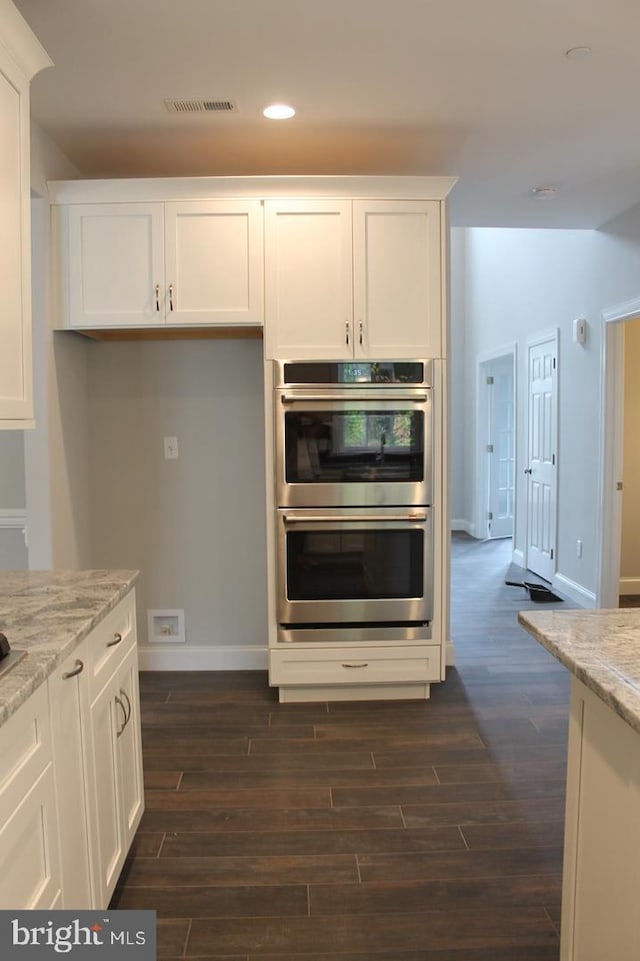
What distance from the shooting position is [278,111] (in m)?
2.71

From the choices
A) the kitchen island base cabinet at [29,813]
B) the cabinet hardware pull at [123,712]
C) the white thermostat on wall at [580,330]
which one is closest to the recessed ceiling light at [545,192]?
the white thermostat on wall at [580,330]

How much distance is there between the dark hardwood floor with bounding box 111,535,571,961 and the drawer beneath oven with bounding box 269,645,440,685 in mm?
151

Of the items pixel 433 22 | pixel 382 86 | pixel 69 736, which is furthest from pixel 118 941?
pixel 382 86

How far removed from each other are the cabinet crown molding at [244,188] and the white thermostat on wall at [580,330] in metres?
2.18

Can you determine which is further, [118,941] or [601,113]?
[601,113]

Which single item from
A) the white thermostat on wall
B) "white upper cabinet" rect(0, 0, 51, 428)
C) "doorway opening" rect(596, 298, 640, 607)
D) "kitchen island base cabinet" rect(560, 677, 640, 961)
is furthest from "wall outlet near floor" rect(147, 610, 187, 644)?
the white thermostat on wall

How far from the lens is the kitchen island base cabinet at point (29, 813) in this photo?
115 cm

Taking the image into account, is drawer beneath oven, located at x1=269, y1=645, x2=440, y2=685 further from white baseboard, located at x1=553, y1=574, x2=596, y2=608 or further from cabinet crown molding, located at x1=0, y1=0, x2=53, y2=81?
cabinet crown molding, located at x1=0, y1=0, x2=53, y2=81

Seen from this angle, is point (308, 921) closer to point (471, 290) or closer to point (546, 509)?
point (546, 509)

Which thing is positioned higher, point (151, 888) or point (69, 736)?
point (69, 736)

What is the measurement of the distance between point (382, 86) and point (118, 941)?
109 inches

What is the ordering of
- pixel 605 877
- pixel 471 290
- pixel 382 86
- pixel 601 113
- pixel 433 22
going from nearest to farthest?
pixel 605 877 → pixel 433 22 → pixel 382 86 → pixel 601 113 → pixel 471 290

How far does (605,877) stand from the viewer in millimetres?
1269

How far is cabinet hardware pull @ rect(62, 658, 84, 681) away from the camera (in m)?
1.48
